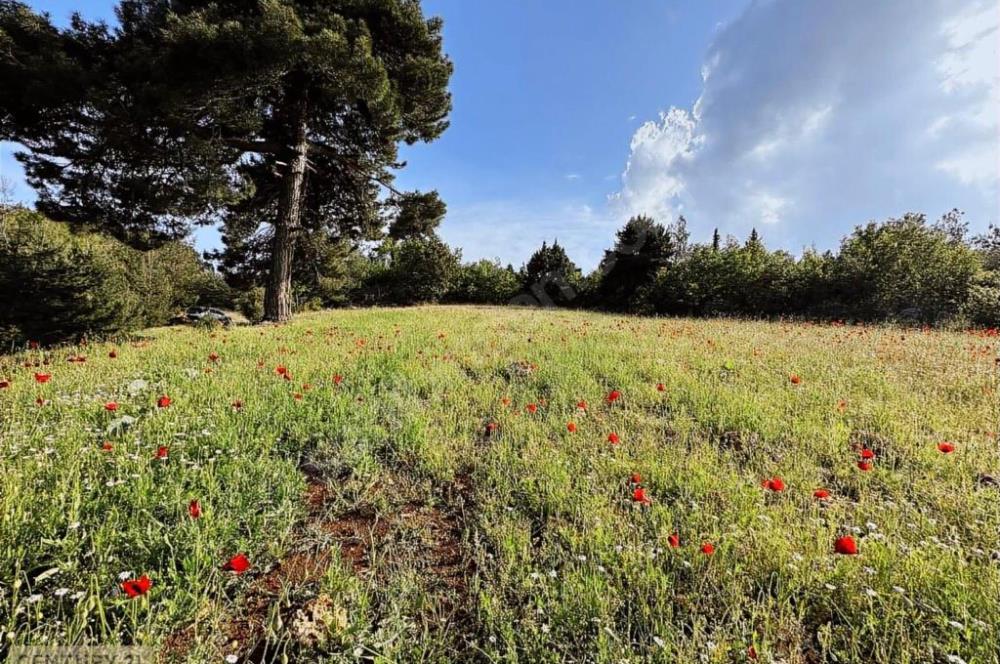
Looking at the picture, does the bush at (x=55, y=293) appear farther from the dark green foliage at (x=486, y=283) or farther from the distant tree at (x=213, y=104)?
the dark green foliage at (x=486, y=283)

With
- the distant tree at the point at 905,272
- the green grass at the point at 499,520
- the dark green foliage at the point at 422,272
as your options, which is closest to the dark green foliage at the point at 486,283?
the dark green foliage at the point at 422,272

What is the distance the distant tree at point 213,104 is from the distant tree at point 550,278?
21.5 meters

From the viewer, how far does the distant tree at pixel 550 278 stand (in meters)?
31.8

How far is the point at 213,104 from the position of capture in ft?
25.0

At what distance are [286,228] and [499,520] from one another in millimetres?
10740

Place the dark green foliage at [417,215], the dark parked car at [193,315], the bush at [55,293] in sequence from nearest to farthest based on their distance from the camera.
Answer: the bush at [55,293]
the dark green foliage at [417,215]
the dark parked car at [193,315]

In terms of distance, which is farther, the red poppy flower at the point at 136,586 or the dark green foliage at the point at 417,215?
the dark green foliage at the point at 417,215

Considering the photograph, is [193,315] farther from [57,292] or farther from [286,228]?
[57,292]

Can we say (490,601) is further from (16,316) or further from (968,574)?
(16,316)

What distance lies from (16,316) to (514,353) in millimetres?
8475

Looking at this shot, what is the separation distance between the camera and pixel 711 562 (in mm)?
1799

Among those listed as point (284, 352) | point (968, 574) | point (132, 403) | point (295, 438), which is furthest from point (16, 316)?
point (968, 574)

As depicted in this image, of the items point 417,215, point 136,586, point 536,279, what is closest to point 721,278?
point 417,215

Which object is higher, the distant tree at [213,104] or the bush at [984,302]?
the distant tree at [213,104]
